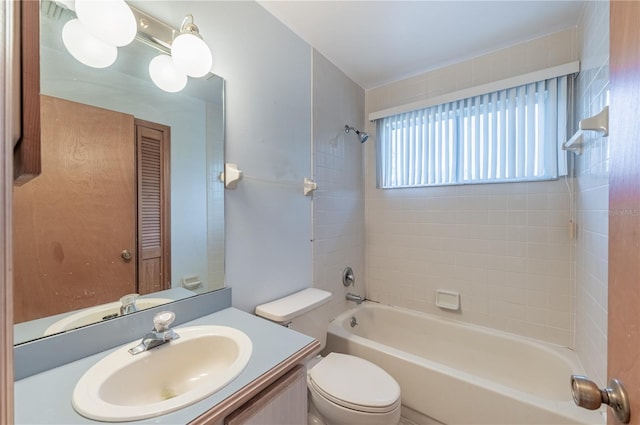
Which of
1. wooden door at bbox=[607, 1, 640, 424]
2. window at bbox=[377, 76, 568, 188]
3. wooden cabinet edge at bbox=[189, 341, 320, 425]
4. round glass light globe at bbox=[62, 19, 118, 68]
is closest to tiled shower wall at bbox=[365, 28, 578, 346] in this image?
window at bbox=[377, 76, 568, 188]

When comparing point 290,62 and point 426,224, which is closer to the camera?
point 290,62

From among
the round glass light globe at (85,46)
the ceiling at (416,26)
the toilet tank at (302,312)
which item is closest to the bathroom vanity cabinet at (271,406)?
the toilet tank at (302,312)

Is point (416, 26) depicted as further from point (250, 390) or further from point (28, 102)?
point (250, 390)

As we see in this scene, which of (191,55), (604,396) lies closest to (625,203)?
(604,396)

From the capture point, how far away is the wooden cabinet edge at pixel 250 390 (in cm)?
60

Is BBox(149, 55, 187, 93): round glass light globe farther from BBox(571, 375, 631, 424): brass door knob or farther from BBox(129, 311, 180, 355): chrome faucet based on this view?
BBox(571, 375, 631, 424): brass door knob

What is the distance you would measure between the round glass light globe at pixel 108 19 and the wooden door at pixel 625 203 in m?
1.29

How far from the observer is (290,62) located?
164cm

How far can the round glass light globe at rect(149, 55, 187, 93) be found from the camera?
1.04 meters

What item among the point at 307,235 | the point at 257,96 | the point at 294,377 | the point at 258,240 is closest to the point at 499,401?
the point at 294,377

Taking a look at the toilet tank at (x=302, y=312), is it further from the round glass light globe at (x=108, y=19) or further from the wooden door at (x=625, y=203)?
the round glass light globe at (x=108, y=19)

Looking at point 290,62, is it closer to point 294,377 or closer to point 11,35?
point 11,35

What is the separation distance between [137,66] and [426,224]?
6.70 feet

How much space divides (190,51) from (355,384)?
1.65 meters
